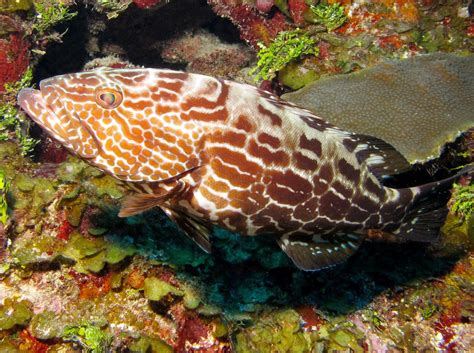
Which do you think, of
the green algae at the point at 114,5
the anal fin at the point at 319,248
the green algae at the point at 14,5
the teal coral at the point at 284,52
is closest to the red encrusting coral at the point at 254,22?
the teal coral at the point at 284,52

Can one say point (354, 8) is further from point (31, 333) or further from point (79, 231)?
point (31, 333)

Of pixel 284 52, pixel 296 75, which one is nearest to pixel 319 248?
pixel 296 75

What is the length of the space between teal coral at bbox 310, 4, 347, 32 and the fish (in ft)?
10.3

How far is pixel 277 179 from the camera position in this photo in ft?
11.2

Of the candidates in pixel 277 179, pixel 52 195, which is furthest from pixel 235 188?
pixel 52 195

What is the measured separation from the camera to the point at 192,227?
3.46m

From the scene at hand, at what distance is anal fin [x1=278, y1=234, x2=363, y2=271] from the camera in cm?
391

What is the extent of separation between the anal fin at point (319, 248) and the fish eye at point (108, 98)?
2.24 m

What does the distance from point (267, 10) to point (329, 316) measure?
5.55m

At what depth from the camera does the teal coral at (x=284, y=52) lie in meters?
5.80

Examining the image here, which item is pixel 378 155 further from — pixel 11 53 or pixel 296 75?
pixel 11 53

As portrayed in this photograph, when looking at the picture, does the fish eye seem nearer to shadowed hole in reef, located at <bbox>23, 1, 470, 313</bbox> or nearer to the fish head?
the fish head

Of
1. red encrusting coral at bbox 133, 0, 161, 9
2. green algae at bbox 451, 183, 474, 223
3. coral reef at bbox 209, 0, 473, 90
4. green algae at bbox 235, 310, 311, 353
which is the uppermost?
coral reef at bbox 209, 0, 473, 90

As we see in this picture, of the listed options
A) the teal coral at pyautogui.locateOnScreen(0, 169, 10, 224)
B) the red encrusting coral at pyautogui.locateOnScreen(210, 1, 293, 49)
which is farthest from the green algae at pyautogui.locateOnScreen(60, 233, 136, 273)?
the red encrusting coral at pyautogui.locateOnScreen(210, 1, 293, 49)
